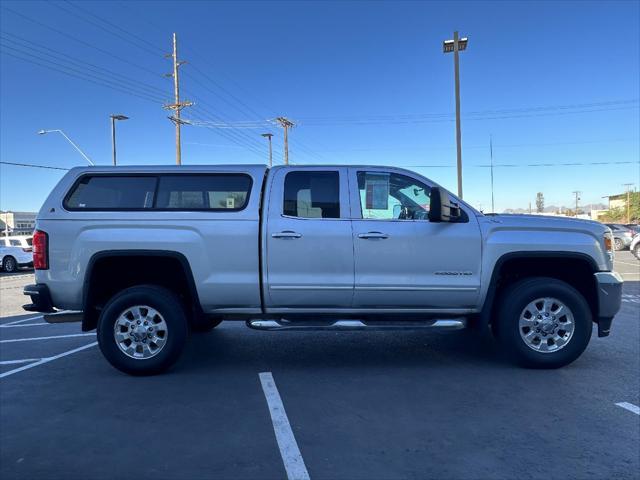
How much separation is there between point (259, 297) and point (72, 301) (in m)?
1.93

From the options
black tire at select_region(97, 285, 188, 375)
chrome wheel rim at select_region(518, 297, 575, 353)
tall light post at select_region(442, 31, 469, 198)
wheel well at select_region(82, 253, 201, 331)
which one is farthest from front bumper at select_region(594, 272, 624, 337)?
tall light post at select_region(442, 31, 469, 198)

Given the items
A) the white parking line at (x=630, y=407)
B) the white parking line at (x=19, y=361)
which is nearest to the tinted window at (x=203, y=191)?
the white parking line at (x=19, y=361)

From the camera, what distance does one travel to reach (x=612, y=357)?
5434mm

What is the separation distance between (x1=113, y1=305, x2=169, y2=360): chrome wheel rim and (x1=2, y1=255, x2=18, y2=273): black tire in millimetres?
21177

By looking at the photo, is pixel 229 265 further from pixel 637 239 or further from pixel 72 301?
pixel 637 239

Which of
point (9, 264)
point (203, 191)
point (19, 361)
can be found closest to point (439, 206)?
point (203, 191)

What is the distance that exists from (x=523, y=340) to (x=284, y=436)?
2787 mm

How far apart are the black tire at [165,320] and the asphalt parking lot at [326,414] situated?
0.15 m

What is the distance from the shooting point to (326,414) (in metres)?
3.90

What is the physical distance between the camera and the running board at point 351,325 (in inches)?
194

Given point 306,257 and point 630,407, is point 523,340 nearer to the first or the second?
point 630,407

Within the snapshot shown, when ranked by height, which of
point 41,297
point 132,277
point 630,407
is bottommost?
point 630,407

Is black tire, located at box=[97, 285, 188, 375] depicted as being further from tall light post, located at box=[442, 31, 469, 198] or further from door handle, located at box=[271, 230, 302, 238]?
tall light post, located at box=[442, 31, 469, 198]

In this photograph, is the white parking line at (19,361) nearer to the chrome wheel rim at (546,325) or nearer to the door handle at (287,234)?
the door handle at (287,234)
